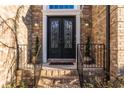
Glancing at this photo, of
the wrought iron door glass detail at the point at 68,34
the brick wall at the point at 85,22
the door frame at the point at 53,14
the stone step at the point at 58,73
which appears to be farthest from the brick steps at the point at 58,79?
the wrought iron door glass detail at the point at 68,34

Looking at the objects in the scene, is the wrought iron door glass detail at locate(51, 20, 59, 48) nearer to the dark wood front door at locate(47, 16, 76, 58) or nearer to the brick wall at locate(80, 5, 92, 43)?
the dark wood front door at locate(47, 16, 76, 58)

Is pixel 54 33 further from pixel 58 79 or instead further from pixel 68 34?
pixel 58 79

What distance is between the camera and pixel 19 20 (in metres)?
8.05

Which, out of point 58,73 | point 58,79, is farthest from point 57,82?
point 58,73

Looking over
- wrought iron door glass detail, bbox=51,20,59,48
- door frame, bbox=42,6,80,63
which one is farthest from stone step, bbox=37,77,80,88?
wrought iron door glass detail, bbox=51,20,59,48

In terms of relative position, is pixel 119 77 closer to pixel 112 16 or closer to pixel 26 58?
pixel 112 16

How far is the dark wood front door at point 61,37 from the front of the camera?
34.7 ft

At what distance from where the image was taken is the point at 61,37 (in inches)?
417

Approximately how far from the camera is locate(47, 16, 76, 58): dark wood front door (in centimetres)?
1059

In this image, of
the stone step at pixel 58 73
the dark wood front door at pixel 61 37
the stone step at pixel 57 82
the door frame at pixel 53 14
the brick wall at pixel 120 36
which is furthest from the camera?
the dark wood front door at pixel 61 37

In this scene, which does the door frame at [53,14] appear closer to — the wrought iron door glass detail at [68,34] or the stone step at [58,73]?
the wrought iron door glass detail at [68,34]

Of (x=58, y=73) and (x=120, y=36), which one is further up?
(x=120, y=36)

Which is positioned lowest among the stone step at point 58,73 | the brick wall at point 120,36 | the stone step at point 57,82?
the stone step at point 57,82
